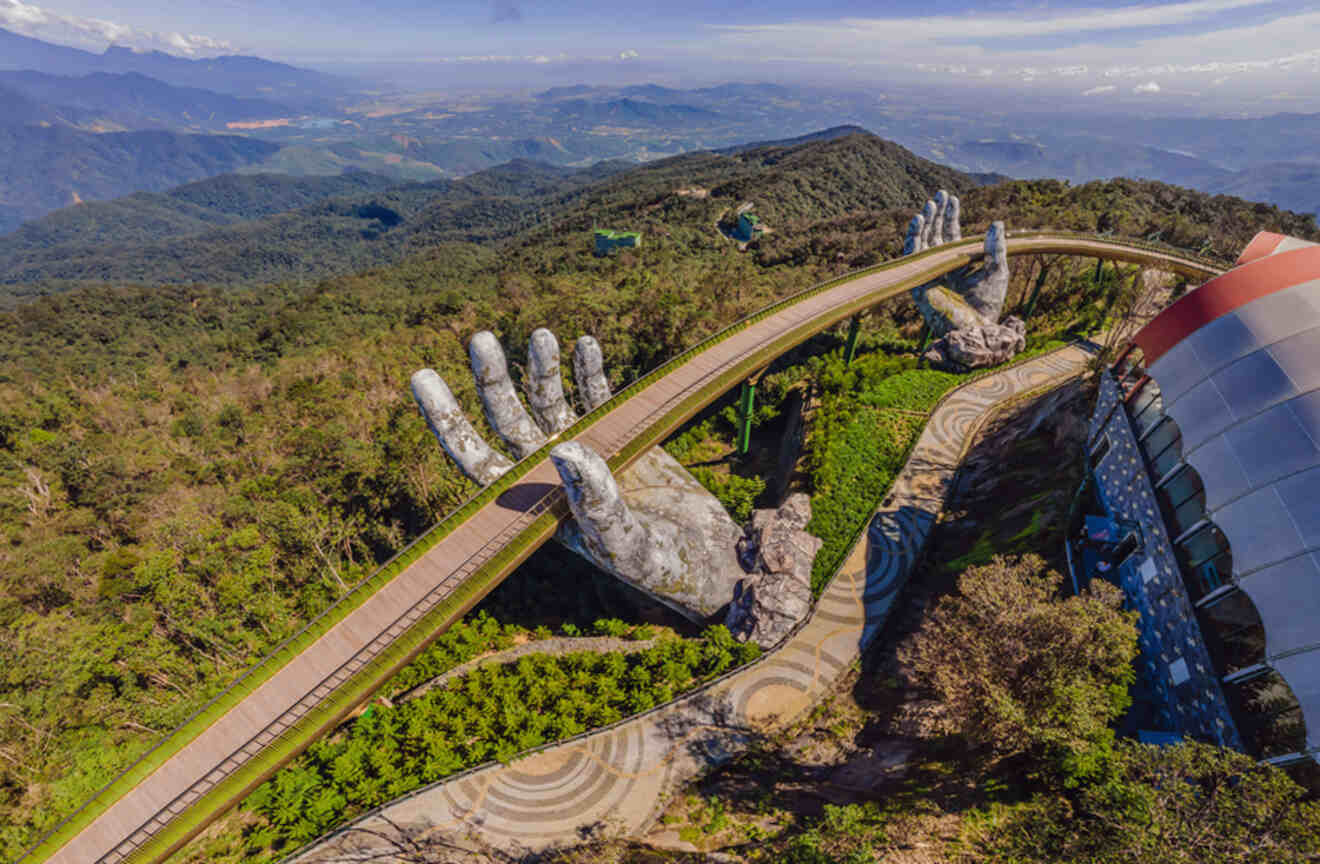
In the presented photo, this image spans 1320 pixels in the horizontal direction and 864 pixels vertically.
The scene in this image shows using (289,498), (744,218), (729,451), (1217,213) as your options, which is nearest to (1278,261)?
(729,451)

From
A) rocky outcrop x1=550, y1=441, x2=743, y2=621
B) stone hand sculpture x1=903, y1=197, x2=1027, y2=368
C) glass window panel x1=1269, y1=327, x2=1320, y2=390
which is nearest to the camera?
glass window panel x1=1269, y1=327, x2=1320, y2=390

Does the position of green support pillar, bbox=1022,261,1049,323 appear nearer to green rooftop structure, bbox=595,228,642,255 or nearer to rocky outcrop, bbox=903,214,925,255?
rocky outcrop, bbox=903,214,925,255

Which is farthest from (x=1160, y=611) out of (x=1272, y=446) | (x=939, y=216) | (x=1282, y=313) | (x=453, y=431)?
(x=939, y=216)

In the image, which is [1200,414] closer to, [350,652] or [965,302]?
[350,652]

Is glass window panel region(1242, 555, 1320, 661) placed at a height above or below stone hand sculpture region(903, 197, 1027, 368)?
below

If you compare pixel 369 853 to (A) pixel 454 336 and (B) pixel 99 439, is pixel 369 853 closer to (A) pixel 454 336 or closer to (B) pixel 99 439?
(B) pixel 99 439

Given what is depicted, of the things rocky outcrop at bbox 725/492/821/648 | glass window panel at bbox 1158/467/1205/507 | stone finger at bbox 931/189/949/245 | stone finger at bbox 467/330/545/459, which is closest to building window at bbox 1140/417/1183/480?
glass window panel at bbox 1158/467/1205/507
